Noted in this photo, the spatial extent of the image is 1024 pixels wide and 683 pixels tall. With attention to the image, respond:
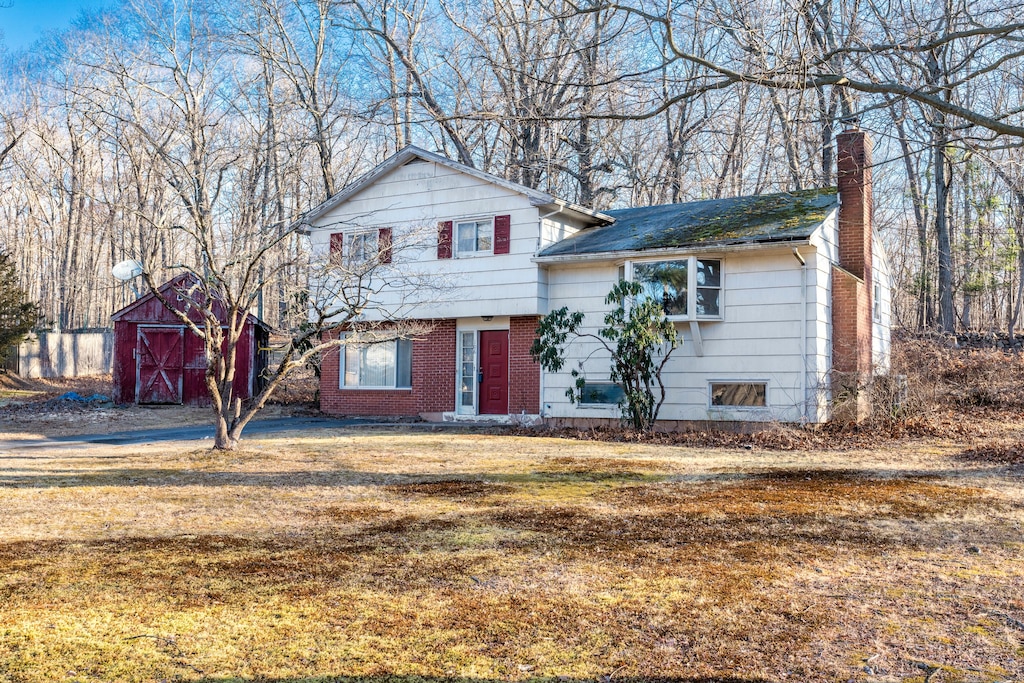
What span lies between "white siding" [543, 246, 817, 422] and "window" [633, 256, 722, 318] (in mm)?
205

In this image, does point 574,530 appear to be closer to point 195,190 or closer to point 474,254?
point 195,190

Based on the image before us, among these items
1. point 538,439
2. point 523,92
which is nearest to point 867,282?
point 538,439

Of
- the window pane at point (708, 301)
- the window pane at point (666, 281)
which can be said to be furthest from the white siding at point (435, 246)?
the window pane at point (708, 301)

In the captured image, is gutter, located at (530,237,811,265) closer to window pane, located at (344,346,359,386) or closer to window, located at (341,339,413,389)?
window, located at (341,339,413,389)

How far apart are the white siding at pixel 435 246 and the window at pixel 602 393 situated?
202 cm

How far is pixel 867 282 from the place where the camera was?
17.0 m

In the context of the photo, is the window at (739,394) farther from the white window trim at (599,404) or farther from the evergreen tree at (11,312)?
the evergreen tree at (11,312)

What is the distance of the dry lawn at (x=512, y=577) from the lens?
3.65 m

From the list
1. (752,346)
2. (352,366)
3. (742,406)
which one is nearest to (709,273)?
(752,346)

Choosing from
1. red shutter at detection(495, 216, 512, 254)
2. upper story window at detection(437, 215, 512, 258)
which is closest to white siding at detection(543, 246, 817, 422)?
red shutter at detection(495, 216, 512, 254)

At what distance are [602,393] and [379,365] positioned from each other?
6062mm

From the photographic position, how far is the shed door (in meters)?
22.7

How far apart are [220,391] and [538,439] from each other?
17.9 feet

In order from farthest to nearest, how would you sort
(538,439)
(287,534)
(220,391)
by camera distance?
(538,439) < (220,391) < (287,534)
